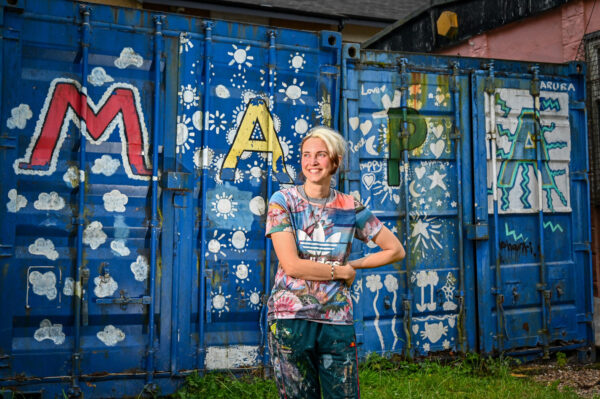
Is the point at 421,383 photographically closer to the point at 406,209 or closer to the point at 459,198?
the point at 406,209

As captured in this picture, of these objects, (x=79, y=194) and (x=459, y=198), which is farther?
(x=459, y=198)

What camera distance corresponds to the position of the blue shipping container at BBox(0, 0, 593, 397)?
4.40 metres

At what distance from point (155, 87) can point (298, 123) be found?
128 centimetres

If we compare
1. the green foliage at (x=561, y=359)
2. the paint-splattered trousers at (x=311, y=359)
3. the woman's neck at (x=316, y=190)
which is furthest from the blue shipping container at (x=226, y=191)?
the paint-splattered trousers at (x=311, y=359)

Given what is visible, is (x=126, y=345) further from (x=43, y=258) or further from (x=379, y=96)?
(x=379, y=96)

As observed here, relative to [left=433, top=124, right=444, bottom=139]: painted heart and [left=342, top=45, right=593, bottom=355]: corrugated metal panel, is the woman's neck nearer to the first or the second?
[left=342, top=45, right=593, bottom=355]: corrugated metal panel

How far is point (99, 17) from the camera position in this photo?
182 inches

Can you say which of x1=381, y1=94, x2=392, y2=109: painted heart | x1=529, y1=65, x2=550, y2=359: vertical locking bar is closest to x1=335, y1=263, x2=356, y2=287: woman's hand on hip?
x1=381, y1=94, x2=392, y2=109: painted heart

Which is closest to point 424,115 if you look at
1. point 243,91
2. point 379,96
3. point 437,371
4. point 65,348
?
point 379,96

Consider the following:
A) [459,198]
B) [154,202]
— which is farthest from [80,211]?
[459,198]

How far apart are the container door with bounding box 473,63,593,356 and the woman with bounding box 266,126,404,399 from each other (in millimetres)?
3656

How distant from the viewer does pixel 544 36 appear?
808 cm

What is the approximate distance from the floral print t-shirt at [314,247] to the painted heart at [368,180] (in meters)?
2.88

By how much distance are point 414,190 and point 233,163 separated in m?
1.86
